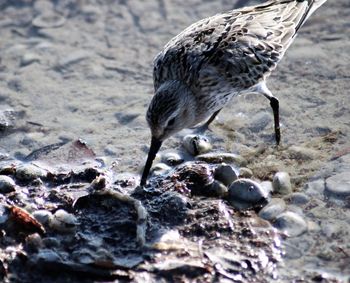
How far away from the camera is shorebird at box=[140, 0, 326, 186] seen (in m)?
6.93

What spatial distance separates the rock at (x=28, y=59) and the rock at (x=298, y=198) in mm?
3709

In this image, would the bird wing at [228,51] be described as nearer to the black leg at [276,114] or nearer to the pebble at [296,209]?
the black leg at [276,114]

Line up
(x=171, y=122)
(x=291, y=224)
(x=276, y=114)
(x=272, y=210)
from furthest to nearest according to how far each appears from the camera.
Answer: (x=276, y=114) < (x=171, y=122) < (x=272, y=210) < (x=291, y=224)

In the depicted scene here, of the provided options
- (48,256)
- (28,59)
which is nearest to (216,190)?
(48,256)

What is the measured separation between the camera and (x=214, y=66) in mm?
6938

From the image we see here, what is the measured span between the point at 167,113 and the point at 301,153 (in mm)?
1351

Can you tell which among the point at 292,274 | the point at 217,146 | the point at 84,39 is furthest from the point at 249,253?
the point at 84,39

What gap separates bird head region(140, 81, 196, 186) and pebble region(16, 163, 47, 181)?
95 centimetres

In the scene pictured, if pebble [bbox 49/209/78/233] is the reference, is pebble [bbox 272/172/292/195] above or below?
above

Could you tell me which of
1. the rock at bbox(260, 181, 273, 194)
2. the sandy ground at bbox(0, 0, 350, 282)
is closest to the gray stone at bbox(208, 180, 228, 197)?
the rock at bbox(260, 181, 273, 194)

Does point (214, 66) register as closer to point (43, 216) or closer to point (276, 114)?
point (276, 114)

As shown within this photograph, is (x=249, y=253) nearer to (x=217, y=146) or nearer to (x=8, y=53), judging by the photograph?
(x=217, y=146)

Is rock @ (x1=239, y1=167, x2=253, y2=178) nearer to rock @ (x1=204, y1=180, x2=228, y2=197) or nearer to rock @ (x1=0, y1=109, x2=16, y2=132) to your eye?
rock @ (x1=204, y1=180, x2=228, y2=197)

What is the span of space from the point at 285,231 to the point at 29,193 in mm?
2216
